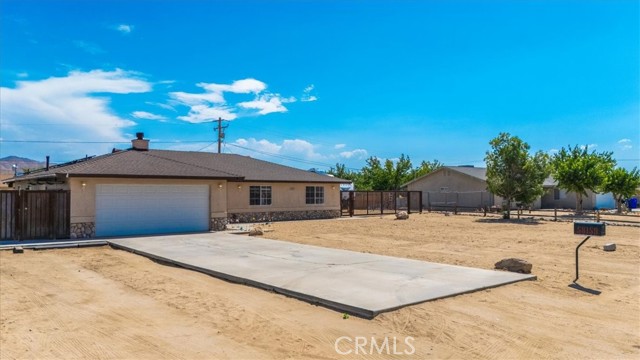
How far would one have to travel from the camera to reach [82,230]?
56.0 feet

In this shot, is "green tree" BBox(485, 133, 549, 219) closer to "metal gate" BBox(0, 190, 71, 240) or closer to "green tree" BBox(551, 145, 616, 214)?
"green tree" BBox(551, 145, 616, 214)

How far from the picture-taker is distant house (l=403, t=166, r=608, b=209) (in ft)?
128

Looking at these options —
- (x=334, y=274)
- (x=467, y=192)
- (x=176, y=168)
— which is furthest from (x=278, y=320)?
(x=467, y=192)

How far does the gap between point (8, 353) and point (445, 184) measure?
3981 centimetres

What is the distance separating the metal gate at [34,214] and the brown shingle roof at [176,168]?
38.3 inches

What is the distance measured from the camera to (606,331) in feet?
19.8

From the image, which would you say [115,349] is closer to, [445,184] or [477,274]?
[477,274]

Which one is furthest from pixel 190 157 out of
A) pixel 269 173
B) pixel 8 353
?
pixel 8 353

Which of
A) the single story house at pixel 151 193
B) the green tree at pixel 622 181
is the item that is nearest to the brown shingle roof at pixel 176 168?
the single story house at pixel 151 193

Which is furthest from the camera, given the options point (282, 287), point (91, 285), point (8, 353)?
point (91, 285)
